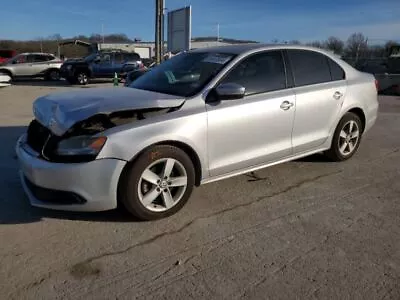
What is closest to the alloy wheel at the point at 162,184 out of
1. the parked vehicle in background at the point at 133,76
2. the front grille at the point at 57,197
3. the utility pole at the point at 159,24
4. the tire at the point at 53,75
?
the front grille at the point at 57,197

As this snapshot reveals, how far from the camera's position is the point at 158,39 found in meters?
22.0

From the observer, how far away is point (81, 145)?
11.7 feet

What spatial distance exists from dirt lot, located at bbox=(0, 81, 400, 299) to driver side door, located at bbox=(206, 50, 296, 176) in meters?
0.43

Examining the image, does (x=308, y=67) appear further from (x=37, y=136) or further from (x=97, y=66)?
(x=97, y=66)

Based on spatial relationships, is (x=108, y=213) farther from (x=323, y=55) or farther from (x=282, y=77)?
(x=323, y=55)

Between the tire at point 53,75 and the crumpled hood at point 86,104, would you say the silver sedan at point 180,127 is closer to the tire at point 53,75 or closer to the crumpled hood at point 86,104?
the crumpled hood at point 86,104

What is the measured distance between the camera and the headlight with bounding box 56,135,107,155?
11.5ft

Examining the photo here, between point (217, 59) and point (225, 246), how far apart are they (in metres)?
2.11

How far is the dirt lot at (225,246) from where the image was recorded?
9.40 feet

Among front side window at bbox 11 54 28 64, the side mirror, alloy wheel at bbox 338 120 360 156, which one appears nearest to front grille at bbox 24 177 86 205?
the side mirror

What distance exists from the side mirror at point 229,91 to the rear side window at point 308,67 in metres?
1.14

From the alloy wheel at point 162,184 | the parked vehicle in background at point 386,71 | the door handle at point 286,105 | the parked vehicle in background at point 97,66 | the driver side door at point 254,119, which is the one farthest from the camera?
the parked vehicle in background at point 97,66

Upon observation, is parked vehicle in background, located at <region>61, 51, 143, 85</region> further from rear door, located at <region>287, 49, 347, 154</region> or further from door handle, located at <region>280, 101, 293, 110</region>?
door handle, located at <region>280, 101, 293, 110</region>

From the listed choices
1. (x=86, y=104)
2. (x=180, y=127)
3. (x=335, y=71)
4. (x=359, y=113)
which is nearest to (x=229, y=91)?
(x=180, y=127)
